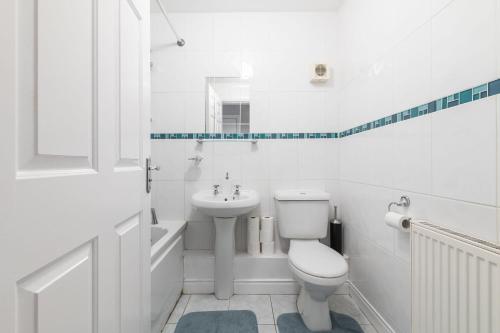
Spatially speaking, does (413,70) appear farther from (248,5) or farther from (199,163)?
(199,163)

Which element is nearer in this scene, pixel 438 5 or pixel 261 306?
pixel 438 5

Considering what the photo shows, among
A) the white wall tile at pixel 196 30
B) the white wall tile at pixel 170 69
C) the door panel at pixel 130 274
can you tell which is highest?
the white wall tile at pixel 196 30

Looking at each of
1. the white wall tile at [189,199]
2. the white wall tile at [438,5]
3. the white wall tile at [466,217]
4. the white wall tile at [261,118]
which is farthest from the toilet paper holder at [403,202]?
the white wall tile at [189,199]

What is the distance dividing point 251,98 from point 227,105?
0.21m

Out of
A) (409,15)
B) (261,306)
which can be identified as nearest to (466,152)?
(409,15)

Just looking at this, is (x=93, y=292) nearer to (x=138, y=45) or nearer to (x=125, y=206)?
(x=125, y=206)

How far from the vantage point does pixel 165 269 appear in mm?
1514

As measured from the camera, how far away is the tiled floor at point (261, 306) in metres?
1.56

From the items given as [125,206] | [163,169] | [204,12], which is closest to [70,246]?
[125,206]

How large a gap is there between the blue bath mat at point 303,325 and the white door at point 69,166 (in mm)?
940

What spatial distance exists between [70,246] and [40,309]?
0.13 m

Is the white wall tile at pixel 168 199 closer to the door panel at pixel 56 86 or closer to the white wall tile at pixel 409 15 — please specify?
the door panel at pixel 56 86

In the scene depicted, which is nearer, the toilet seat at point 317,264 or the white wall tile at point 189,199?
the toilet seat at point 317,264

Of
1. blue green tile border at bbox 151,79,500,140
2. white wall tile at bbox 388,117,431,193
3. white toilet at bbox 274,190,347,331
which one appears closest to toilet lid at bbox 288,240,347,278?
white toilet at bbox 274,190,347,331
